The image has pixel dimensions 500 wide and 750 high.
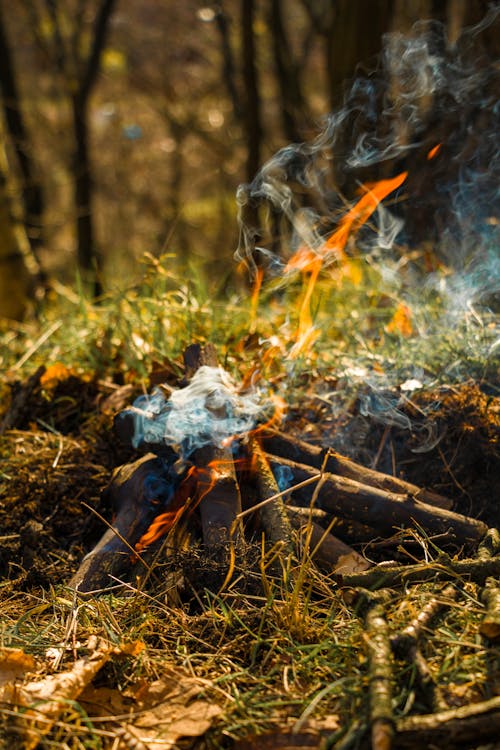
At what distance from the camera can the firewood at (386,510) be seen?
A: 2.94m

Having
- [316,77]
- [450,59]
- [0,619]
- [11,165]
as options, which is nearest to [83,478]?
[0,619]

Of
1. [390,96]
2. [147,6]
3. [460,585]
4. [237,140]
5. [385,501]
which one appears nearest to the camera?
[460,585]

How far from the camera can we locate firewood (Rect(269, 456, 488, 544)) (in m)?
2.94

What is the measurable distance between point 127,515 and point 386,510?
107 centimetres

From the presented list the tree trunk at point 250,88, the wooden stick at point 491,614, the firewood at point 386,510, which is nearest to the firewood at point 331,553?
the firewood at point 386,510

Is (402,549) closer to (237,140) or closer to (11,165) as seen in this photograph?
(237,140)

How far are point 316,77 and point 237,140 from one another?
14.3ft

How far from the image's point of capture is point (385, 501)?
118 inches

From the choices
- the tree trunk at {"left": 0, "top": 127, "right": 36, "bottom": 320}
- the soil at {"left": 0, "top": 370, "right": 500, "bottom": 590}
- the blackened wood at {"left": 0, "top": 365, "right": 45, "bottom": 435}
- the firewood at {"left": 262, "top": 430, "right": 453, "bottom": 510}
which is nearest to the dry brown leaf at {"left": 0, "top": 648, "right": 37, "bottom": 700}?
the soil at {"left": 0, "top": 370, "right": 500, "bottom": 590}

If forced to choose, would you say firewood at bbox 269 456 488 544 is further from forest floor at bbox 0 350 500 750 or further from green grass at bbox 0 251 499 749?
green grass at bbox 0 251 499 749

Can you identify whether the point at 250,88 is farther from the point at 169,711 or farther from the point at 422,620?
the point at 169,711

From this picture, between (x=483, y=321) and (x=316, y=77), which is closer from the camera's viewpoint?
(x=483, y=321)

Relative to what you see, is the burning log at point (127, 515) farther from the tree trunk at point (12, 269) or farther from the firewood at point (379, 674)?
the tree trunk at point (12, 269)

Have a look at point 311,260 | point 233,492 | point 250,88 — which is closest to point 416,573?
point 233,492
